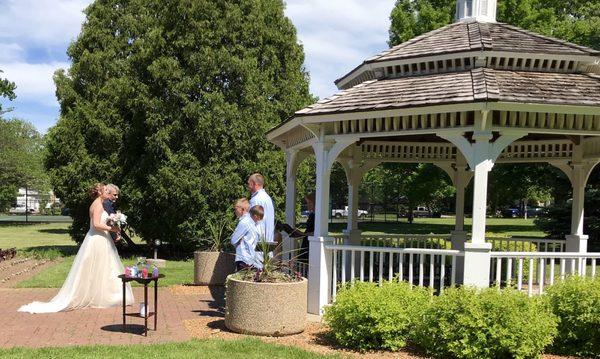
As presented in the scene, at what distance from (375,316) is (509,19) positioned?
22.7m

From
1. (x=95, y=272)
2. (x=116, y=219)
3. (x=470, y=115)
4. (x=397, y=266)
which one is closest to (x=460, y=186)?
(x=397, y=266)

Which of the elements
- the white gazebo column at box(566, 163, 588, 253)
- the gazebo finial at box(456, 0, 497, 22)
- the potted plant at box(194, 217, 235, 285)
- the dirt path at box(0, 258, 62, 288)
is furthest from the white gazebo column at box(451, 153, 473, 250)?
the dirt path at box(0, 258, 62, 288)

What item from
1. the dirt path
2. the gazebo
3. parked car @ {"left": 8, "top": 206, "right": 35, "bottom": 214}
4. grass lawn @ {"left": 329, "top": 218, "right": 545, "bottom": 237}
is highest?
the gazebo

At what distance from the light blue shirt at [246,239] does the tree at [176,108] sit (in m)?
9.21

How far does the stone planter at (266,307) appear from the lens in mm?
7637

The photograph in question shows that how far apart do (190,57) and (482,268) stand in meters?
12.8

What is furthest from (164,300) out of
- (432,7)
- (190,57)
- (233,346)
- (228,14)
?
(432,7)

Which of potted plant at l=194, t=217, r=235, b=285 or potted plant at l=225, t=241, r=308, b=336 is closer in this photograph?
potted plant at l=225, t=241, r=308, b=336

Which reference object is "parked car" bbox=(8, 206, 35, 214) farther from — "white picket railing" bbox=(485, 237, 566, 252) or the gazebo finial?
the gazebo finial

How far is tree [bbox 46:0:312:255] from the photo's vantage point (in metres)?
17.8

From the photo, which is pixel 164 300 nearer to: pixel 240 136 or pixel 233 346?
pixel 233 346

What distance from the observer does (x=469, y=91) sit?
26.4 feet

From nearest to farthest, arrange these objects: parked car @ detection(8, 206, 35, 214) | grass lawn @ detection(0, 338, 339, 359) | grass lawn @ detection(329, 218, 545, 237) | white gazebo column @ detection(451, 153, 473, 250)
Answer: grass lawn @ detection(0, 338, 339, 359), white gazebo column @ detection(451, 153, 473, 250), grass lawn @ detection(329, 218, 545, 237), parked car @ detection(8, 206, 35, 214)

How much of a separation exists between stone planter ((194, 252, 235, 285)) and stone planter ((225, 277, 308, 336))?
4818 millimetres
